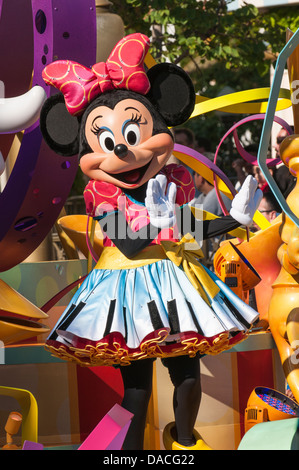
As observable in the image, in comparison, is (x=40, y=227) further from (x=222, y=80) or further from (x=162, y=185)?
(x=222, y=80)

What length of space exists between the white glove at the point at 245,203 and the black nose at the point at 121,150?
0.35 meters

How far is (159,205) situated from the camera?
2.18 m

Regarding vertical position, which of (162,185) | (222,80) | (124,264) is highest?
(162,185)

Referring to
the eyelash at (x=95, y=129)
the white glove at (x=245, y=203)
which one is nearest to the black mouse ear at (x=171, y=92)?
the eyelash at (x=95, y=129)

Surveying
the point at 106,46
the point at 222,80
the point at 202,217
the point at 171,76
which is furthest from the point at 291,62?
the point at 222,80

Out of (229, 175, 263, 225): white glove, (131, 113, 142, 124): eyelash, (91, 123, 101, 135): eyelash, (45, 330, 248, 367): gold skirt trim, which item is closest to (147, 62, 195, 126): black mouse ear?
(131, 113, 142, 124): eyelash

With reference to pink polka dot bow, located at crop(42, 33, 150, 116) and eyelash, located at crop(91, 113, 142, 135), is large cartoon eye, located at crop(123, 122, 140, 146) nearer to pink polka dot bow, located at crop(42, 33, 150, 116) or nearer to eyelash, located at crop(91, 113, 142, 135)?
eyelash, located at crop(91, 113, 142, 135)

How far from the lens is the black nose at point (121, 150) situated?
224 centimetres

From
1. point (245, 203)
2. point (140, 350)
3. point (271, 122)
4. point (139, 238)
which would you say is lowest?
point (140, 350)

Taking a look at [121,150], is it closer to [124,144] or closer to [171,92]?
[124,144]

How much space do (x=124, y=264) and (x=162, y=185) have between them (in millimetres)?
282

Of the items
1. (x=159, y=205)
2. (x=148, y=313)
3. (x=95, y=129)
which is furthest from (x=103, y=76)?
(x=148, y=313)

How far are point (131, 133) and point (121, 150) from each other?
0.10 metres

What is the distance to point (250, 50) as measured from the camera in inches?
236
